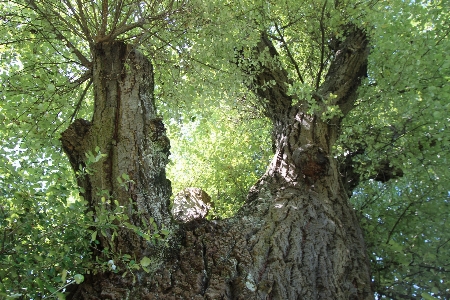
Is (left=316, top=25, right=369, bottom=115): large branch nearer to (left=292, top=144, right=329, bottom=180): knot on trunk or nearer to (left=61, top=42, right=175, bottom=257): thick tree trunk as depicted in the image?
(left=292, top=144, right=329, bottom=180): knot on trunk

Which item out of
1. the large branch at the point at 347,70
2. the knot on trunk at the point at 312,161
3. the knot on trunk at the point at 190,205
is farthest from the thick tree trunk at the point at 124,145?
the large branch at the point at 347,70

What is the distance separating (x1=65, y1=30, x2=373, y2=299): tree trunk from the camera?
3.08m

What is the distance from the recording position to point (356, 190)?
7199 millimetres

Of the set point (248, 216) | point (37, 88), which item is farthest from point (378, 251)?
point (37, 88)

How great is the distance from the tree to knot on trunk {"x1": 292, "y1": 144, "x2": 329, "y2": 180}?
0.06 ft

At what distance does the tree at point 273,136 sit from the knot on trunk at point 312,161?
0.02 metres

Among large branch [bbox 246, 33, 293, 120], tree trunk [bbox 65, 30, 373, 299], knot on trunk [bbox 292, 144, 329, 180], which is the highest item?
large branch [bbox 246, 33, 293, 120]

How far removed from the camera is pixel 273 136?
6.16 meters

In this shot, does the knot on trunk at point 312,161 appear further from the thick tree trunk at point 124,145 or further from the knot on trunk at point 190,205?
the thick tree trunk at point 124,145

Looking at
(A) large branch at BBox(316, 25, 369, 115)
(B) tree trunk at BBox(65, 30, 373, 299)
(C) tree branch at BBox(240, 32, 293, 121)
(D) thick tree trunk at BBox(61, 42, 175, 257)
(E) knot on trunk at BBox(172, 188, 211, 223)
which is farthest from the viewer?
(C) tree branch at BBox(240, 32, 293, 121)

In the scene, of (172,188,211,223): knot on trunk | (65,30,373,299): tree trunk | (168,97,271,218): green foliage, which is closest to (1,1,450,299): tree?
(65,30,373,299): tree trunk

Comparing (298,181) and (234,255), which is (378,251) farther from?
(234,255)

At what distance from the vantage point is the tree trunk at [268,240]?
121 inches

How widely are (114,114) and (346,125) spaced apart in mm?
3676
